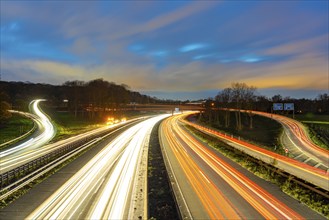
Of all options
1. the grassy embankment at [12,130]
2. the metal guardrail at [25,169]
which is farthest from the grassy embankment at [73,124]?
the metal guardrail at [25,169]

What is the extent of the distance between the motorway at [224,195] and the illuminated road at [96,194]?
184 inches

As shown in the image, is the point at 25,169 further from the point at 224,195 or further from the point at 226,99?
the point at 226,99

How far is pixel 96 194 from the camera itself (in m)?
26.6

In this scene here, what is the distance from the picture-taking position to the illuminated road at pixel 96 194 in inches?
865

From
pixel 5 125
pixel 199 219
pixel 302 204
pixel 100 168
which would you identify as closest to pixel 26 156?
pixel 100 168

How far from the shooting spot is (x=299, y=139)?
3137 inches

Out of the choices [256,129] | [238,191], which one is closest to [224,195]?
[238,191]

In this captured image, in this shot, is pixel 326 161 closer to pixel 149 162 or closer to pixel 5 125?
pixel 149 162

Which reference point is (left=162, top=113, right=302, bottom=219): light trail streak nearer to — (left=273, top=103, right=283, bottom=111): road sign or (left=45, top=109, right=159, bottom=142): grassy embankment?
(left=45, top=109, right=159, bottom=142): grassy embankment

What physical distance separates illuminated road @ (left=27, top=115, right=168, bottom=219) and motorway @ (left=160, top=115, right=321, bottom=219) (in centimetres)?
468

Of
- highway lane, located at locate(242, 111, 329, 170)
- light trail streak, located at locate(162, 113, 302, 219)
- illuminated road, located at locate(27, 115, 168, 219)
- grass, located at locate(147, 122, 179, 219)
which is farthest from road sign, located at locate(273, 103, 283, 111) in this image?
illuminated road, located at locate(27, 115, 168, 219)

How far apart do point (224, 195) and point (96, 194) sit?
34.8 feet

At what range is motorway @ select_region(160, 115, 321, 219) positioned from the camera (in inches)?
857

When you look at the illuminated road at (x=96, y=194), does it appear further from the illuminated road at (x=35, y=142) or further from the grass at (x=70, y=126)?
the grass at (x=70, y=126)
